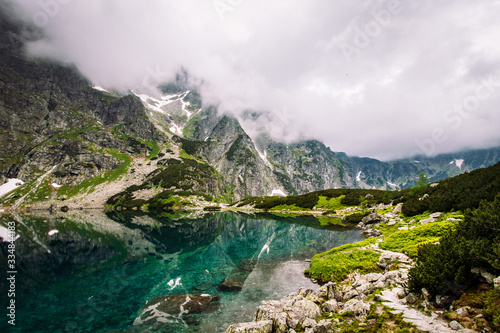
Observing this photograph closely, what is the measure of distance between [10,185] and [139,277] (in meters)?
239

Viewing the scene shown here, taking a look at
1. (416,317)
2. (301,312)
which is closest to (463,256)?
(416,317)

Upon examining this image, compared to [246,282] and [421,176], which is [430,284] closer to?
[246,282]

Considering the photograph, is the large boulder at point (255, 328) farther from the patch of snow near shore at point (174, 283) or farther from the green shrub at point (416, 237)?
the green shrub at point (416, 237)

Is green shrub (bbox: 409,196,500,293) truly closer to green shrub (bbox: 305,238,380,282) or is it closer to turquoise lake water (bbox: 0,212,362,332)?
green shrub (bbox: 305,238,380,282)

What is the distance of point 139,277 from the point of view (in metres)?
27.6

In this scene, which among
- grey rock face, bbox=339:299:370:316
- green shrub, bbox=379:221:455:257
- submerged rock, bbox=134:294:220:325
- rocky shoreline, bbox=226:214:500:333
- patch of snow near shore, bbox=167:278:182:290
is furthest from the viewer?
patch of snow near shore, bbox=167:278:182:290

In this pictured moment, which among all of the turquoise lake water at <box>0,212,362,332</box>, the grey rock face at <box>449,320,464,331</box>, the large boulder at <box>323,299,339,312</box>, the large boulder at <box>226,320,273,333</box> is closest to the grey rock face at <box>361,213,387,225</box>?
the turquoise lake water at <box>0,212,362,332</box>

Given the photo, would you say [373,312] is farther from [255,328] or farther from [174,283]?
[174,283]

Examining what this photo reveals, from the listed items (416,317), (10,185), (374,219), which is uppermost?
(10,185)

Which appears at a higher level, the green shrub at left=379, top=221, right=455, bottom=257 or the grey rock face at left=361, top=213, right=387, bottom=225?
the green shrub at left=379, top=221, right=455, bottom=257

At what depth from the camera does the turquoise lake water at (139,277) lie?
17.2 meters

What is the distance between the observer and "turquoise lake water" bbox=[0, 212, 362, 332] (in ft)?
56.6

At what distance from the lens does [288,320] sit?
12.7m

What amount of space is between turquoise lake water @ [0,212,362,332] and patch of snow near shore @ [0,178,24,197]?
631 ft
